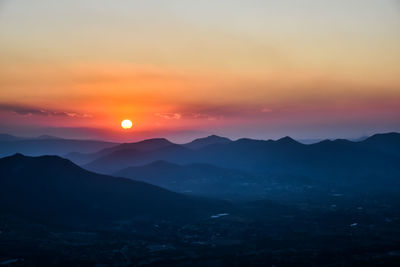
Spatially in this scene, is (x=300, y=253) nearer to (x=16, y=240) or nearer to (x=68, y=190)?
(x=16, y=240)

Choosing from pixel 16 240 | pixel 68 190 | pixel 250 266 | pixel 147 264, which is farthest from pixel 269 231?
pixel 68 190

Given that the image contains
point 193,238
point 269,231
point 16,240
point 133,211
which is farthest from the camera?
point 133,211

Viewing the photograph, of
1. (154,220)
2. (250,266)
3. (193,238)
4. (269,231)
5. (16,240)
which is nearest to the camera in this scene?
(250,266)

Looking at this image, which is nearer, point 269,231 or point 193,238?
point 193,238

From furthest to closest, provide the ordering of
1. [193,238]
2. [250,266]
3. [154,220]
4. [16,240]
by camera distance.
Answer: [154,220] < [193,238] < [16,240] < [250,266]

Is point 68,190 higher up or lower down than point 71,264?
higher up

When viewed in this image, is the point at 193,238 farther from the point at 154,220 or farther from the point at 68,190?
the point at 68,190

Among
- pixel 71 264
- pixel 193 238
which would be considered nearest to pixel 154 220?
pixel 193 238

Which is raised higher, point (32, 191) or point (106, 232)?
point (32, 191)

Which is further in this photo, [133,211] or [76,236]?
[133,211]
